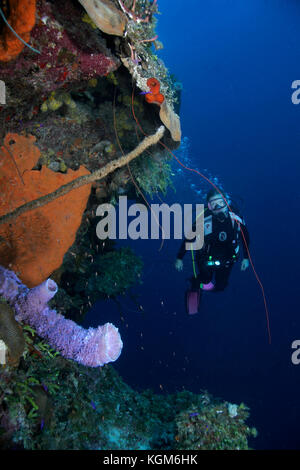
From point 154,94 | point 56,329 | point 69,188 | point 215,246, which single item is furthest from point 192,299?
point 69,188

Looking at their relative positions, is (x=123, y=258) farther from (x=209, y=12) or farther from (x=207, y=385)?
(x=209, y=12)

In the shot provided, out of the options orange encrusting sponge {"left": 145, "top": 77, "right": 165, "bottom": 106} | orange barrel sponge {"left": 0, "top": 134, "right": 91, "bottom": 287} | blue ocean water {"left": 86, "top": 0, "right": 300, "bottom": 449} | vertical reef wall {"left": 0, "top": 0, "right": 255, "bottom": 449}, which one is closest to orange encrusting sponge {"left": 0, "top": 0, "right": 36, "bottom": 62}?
vertical reef wall {"left": 0, "top": 0, "right": 255, "bottom": 449}

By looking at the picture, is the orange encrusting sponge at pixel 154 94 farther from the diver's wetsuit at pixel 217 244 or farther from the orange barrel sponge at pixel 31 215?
the diver's wetsuit at pixel 217 244

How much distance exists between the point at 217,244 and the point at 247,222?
165ft

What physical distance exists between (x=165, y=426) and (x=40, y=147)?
4.48m

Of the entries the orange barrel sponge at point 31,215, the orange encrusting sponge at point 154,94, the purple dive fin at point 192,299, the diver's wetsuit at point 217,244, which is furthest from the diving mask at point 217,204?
the orange encrusting sponge at point 154,94

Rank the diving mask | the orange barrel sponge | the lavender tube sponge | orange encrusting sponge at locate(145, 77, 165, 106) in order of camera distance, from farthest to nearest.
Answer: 1. the diving mask
2. the orange barrel sponge
3. orange encrusting sponge at locate(145, 77, 165, 106)
4. the lavender tube sponge

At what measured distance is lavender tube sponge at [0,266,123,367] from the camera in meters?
2.62

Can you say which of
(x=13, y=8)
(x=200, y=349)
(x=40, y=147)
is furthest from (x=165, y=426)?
(x=200, y=349)

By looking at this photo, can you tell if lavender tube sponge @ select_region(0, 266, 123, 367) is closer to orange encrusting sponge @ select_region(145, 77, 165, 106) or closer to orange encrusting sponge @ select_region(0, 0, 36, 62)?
orange encrusting sponge @ select_region(0, 0, 36, 62)

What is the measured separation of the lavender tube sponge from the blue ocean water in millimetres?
16872

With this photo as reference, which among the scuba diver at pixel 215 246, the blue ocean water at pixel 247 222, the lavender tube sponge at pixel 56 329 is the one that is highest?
the blue ocean water at pixel 247 222

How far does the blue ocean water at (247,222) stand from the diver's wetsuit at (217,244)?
12.4 m

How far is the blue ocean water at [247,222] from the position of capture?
1124 inches
